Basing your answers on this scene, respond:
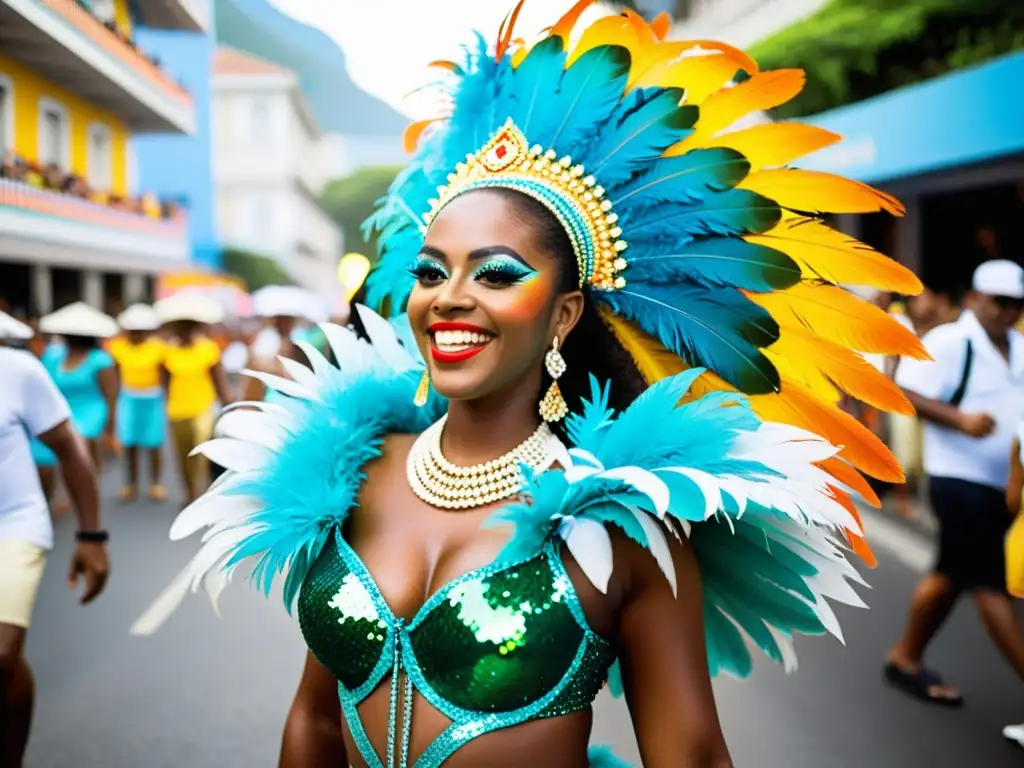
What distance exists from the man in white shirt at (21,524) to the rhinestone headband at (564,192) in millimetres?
1993

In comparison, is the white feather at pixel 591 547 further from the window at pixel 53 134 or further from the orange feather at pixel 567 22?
the window at pixel 53 134

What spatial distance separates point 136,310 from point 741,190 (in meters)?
9.22

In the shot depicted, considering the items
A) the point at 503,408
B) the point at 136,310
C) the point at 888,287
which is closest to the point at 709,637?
the point at 503,408

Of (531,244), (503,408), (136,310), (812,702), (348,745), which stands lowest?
(136,310)

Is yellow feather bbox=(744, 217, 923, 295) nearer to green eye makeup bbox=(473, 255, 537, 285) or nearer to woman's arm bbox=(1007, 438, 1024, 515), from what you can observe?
green eye makeup bbox=(473, 255, 537, 285)

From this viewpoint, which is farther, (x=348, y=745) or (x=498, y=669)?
(x=348, y=745)

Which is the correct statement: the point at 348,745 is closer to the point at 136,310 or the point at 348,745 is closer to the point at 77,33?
the point at 136,310

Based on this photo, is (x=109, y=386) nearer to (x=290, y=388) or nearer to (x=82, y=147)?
(x=290, y=388)

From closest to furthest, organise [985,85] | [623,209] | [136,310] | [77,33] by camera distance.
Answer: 1. [623,209]
2. [985,85]
3. [136,310]
4. [77,33]

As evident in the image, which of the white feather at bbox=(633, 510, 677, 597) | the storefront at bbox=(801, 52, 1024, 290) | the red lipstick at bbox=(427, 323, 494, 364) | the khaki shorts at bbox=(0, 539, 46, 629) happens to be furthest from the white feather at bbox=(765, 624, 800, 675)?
the storefront at bbox=(801, 52, 1024, 290)

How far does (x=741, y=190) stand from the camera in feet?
6.57

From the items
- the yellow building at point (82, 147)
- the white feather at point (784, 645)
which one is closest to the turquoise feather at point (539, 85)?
the white feather at point (784, 645)

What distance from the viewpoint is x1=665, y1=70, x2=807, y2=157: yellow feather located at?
79.6 inches

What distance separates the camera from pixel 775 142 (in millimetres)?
1992
